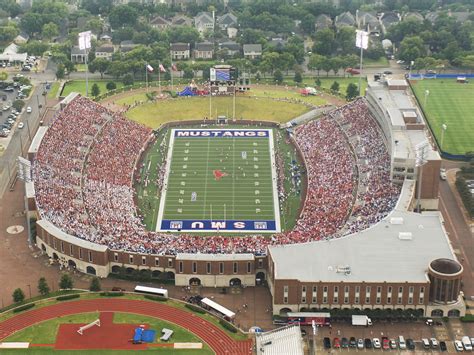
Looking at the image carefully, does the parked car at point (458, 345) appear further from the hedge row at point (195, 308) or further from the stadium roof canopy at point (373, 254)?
the hedge row at point (195, 308)

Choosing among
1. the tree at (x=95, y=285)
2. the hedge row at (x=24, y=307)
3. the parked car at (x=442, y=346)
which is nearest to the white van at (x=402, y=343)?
the parked car at (x=442, y=346)

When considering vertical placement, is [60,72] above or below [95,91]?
below

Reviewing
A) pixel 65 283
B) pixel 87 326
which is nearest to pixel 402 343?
pixel 87 326

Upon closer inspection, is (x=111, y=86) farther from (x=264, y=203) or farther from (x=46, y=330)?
(x=46, y=330)

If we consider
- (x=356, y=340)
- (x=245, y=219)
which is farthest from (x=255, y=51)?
(x=356, y=340)

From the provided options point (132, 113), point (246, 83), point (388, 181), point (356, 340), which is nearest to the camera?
point (356, 340)

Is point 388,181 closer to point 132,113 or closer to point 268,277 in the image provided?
point 268,277
